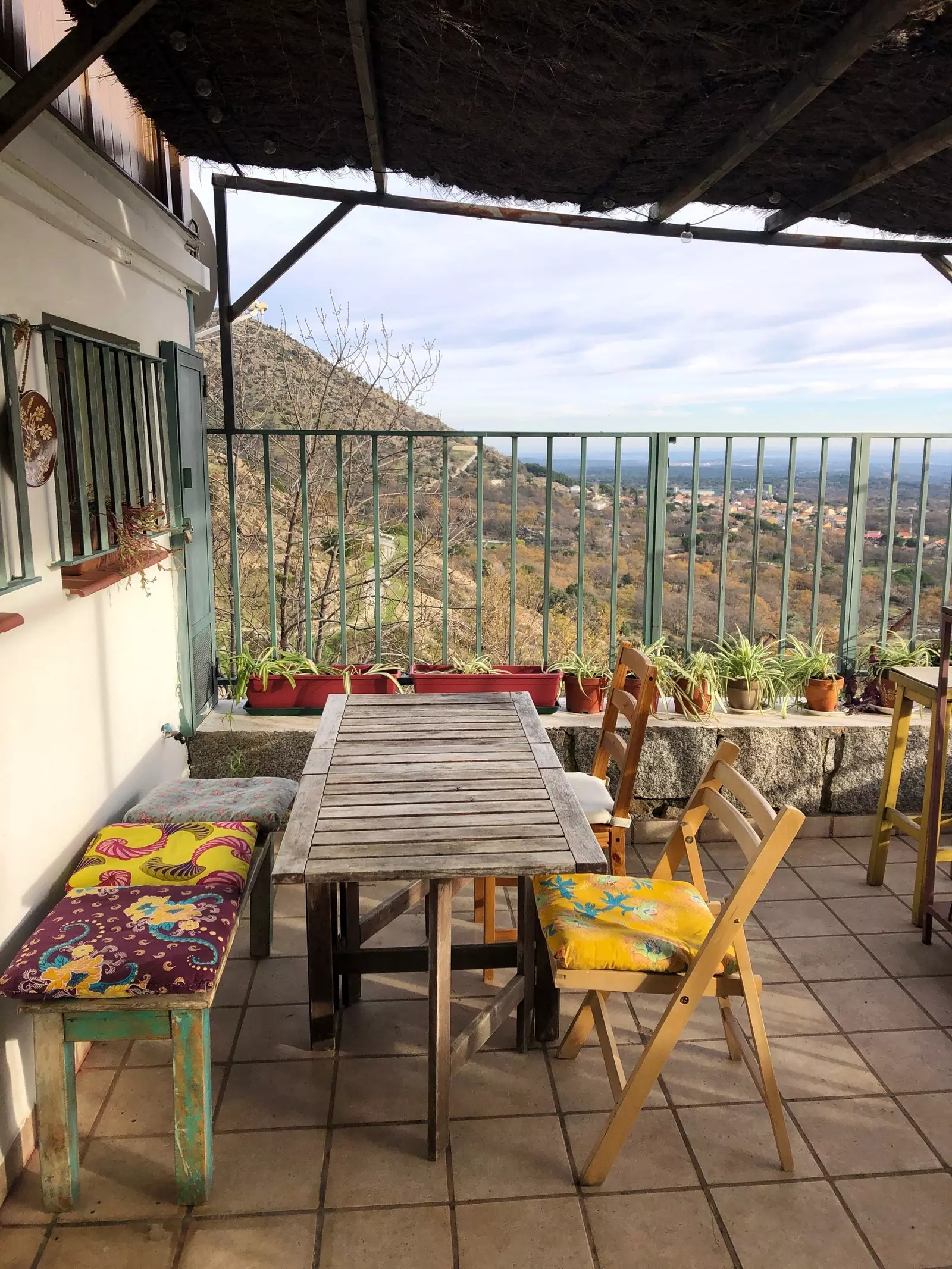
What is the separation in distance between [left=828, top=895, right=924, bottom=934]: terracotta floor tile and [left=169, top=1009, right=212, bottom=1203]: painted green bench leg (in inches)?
95.1

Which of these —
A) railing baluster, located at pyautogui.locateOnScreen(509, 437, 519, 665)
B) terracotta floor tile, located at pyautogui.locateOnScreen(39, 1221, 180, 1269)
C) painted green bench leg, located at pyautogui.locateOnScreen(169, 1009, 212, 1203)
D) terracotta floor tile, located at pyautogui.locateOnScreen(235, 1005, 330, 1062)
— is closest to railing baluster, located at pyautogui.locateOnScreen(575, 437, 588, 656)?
railing baluster, located at pyautogui.locateOnScreen(509, 437, 519, 665)

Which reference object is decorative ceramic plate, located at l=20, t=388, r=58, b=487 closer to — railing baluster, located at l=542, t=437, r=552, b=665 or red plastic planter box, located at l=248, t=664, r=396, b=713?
red plastic planter box, located at l=248, t=664, r=396, b=713

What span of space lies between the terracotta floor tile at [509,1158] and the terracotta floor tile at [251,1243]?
37cm

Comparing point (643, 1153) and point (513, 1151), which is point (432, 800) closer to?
point (513, 1151)

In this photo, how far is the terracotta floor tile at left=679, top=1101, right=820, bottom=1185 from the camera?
2230 mm

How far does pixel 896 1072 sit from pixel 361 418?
8225mm

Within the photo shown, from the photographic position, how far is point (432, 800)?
8.28 feet

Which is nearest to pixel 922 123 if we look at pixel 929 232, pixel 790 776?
pixel 929 232

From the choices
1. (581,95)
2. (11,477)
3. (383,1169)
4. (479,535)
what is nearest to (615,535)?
(479,535)

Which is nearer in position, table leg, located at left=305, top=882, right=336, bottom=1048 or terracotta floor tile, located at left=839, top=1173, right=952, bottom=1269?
terracotta floor tile, located at left=839, top=1173, right=952, bottom=1269

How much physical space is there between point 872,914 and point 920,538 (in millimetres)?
2067

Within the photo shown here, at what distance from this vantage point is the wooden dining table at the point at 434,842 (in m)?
2.16

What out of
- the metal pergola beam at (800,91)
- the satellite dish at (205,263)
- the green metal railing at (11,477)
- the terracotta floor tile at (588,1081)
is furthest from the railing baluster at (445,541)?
the green metal railing at (11,477)

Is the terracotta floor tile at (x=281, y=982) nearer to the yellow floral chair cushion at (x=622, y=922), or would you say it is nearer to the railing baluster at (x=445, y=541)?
the yellow floral chair cushion at (x=622, y=922)
